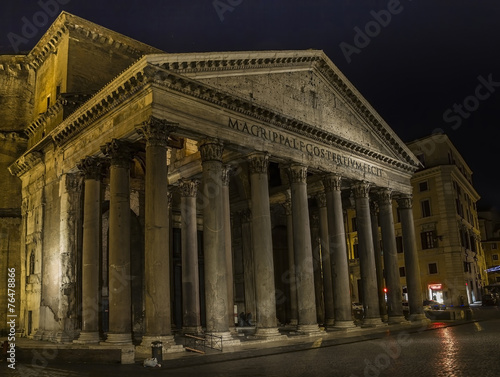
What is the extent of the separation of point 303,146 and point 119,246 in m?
8.16

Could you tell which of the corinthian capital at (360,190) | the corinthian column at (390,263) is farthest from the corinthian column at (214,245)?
the corinthian column at (390,263)

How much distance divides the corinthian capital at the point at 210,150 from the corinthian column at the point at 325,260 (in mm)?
8559

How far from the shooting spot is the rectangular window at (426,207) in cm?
3978

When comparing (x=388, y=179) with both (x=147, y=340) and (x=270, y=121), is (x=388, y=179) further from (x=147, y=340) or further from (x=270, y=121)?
(x=147, y=340)

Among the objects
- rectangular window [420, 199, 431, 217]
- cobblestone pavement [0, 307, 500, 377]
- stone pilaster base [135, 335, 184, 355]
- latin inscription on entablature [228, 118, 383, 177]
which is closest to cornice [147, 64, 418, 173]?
latin inscription on entablature [228, 118, 383, 177]

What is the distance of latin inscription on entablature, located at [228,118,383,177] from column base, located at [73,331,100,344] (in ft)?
27.3

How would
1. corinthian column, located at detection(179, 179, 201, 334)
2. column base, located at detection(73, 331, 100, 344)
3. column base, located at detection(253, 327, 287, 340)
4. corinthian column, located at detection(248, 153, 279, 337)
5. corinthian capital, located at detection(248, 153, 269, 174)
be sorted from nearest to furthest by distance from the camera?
column base, located at detection(253, 327, 287, 340), corinthian column, located at detection(248, 153, 279, 337), column base, located at detection(73, 331, 100, 344), corinthian capital, located at detection(248, 153, 269, 174), corinthian column, located at detection(179, 179, 201, 334)

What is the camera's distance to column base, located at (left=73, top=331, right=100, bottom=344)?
15781mm

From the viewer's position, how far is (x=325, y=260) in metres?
23.3

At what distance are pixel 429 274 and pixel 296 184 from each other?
2547 centimetres

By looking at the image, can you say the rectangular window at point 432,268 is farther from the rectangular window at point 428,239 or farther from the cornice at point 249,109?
the cornice at point 249,109

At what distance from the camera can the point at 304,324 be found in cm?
1703

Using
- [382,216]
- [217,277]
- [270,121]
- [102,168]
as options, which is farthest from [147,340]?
[382,216]

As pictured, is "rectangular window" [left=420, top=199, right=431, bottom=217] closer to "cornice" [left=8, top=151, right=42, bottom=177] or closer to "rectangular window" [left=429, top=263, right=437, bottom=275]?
"rectangular window" [left=429, top=263, right=437, bottom=275]
